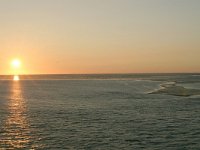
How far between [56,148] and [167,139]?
917 cm

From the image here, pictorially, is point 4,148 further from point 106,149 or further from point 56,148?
point 106,149

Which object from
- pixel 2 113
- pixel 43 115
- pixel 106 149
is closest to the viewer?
pixel 106 149

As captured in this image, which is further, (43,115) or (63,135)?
(43,115)

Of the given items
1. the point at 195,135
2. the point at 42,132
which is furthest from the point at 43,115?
the point at 195,135

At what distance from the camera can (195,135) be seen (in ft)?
96.7

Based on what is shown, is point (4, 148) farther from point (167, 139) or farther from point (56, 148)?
point (167, 139)

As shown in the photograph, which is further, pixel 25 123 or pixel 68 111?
pixel 68 111

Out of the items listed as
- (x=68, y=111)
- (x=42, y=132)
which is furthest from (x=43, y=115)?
(x=42, y=132)

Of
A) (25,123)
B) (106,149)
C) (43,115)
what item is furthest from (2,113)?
(106,149)

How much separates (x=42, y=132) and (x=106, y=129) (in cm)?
599

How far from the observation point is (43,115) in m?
42.4

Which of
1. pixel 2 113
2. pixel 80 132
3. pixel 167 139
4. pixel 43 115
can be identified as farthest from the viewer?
pixel 2 113

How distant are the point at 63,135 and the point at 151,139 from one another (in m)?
7.58

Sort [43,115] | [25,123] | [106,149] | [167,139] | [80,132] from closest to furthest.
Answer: [106,149] < [167,139] < [80,132] < [25,123] < [43,115]
